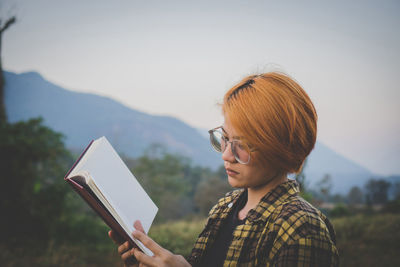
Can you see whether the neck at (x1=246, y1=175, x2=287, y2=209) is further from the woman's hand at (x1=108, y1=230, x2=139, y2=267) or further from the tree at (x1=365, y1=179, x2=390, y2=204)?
the tree at (x1=365, y1=179, x2=390, y2=204)

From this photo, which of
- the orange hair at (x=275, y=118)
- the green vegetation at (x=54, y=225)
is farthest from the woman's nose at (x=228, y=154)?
the green vegetation at (x=54, y=225)

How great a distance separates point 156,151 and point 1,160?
23.7m

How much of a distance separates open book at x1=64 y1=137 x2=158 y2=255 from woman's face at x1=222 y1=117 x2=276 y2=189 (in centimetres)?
49

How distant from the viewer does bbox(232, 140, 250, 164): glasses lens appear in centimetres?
109

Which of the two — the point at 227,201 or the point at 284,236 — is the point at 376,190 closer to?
the point at 227,201

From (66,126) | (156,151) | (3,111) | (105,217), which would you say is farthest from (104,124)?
(105,217)

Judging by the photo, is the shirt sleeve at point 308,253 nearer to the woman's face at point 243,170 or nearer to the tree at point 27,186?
the woman's face at point 243,170

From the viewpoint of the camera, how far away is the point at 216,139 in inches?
51.5

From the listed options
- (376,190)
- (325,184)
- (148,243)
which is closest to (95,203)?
(148,243)

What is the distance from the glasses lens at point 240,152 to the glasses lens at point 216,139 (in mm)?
123

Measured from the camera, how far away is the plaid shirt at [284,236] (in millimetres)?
864

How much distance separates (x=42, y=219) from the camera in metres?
6.73

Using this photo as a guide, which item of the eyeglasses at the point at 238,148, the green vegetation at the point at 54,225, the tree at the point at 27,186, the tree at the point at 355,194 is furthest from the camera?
the tree at the point at 355,194

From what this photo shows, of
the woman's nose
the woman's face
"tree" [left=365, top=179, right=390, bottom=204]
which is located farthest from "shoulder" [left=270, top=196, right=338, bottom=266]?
"tree" [left=365, top=179, right=390, bottom=204]
